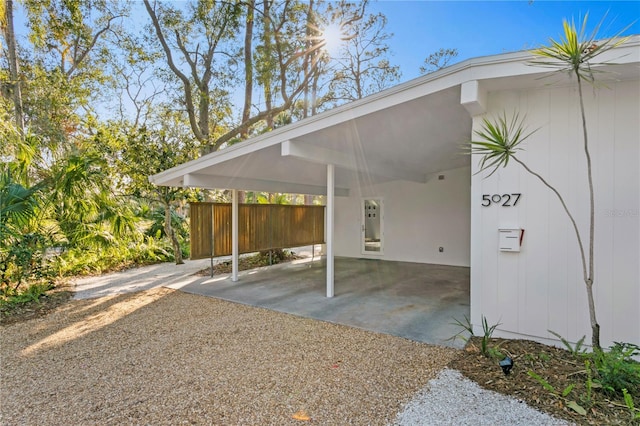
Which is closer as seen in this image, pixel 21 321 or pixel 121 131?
pixel 21 321

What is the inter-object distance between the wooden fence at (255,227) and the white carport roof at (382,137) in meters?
0.96

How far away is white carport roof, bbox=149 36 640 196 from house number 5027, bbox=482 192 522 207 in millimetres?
1004

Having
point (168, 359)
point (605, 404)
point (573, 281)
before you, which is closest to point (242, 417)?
point (168, 359)

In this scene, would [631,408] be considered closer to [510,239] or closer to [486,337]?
[486,337]

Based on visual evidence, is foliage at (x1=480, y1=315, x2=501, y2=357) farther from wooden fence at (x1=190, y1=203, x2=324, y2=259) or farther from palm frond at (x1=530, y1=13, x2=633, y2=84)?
wooden fence at (x1=190, y1=203, x2=324, y2=259)

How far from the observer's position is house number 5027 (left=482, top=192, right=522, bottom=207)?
12.5 ft

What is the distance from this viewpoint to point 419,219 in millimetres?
10492

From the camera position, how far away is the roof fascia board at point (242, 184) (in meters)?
6.90

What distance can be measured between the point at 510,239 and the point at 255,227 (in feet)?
22.0

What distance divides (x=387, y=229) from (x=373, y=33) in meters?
9.49

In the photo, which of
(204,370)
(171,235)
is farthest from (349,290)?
(171,235)

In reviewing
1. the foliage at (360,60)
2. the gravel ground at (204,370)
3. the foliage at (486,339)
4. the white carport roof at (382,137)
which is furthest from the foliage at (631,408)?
the foliage at (360,60)

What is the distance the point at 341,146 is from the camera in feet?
19.0

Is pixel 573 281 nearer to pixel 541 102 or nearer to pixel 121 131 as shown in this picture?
pixel 541 102
